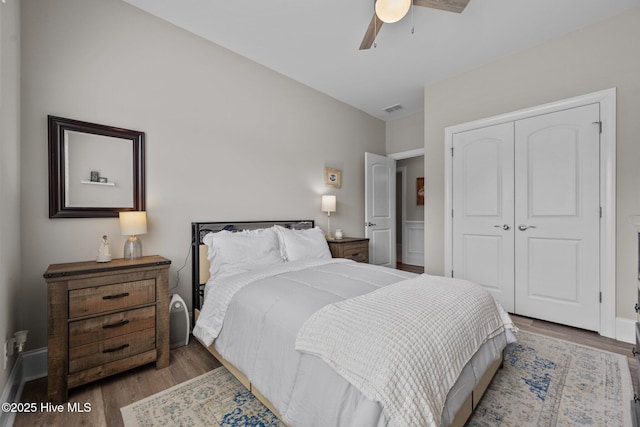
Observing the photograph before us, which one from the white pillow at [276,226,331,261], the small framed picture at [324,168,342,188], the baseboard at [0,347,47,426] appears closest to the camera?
the baseboard at [0,347,47,426]

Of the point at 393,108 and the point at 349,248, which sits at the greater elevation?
the point at 393,108

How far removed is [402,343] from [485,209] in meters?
2.89

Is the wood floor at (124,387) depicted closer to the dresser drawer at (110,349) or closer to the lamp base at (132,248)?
the dresser drawer at (110,349)

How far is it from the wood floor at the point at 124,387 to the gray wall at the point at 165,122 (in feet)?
1.92

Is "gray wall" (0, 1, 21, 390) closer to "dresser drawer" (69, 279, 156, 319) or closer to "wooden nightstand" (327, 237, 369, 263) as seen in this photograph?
"dresser drawer" (69, 279, 156, 319)

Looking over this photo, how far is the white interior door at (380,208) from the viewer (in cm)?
452

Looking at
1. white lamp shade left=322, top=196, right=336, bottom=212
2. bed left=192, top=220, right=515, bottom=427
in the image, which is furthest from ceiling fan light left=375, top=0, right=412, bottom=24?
white lamp shade left=322, top=196, right=336, bottom=212

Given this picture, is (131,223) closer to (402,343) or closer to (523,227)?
(402,343)

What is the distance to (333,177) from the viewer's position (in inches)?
165

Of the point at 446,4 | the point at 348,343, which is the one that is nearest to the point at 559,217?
the point at 446,4

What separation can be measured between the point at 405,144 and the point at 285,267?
3.61m

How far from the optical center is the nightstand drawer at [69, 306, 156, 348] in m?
1.73

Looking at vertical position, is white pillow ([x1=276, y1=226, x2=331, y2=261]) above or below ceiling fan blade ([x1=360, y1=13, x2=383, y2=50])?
below

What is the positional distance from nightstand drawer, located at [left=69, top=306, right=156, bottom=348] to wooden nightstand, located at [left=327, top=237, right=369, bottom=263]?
2.16 m
